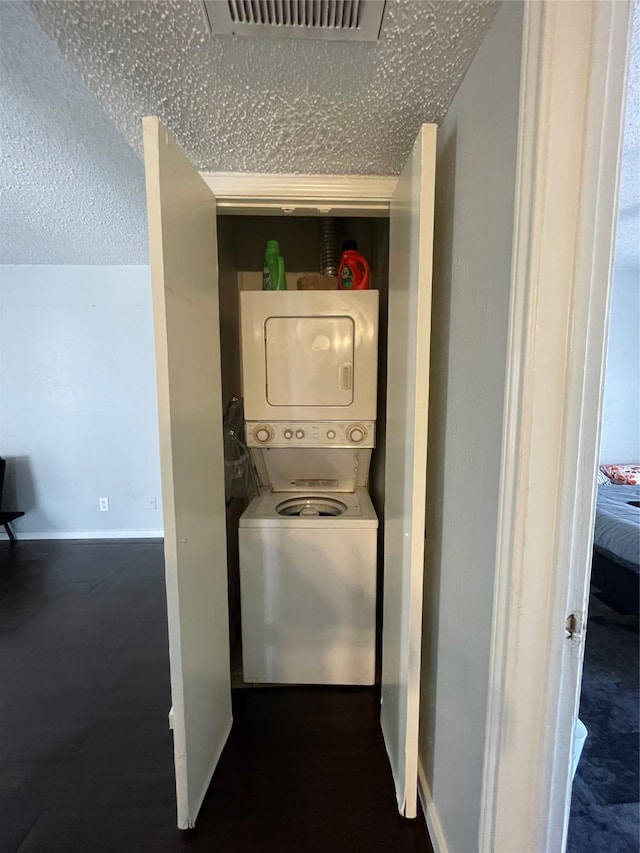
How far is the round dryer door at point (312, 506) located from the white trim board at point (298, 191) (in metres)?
1.29

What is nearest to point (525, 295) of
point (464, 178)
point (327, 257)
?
point (464, 178)

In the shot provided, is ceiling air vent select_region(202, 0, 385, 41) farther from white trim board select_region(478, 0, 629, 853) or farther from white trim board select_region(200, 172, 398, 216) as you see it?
white trim board select_region(200, 172, 398, 216)

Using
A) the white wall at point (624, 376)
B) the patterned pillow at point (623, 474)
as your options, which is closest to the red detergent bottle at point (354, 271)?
the white wall at point (624, 376)

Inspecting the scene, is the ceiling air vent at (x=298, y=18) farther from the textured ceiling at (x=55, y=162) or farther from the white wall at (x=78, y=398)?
the white wall at (x=78, y=398)

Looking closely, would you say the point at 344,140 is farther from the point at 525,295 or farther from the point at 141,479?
the point at 141,479

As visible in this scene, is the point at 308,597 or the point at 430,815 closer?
the point at 430,815

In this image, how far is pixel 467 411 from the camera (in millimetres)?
996

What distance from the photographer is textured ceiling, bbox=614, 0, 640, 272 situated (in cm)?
94

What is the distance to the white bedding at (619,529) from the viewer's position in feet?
7.06

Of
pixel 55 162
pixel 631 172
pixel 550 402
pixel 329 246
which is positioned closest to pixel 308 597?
pixel 550 402

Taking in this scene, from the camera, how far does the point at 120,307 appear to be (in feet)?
10.9

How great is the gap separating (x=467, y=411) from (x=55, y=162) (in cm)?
176

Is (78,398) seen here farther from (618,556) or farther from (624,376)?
(624,376)

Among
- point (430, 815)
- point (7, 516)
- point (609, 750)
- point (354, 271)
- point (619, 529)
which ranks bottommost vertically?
point (609, 750)
